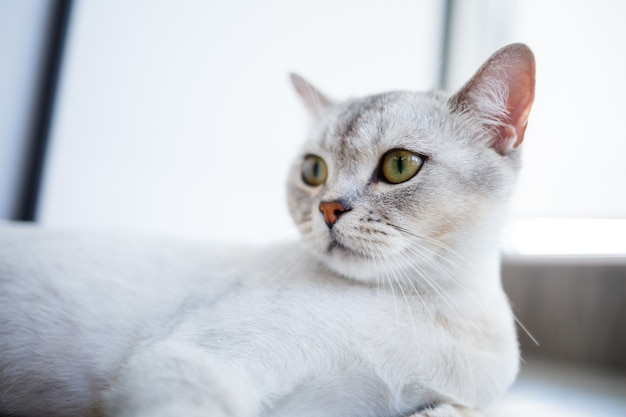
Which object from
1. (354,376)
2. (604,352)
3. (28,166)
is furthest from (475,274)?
(28,166)

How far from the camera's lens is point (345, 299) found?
1.12m

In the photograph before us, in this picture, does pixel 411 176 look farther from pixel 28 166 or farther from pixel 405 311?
pixel 28 166

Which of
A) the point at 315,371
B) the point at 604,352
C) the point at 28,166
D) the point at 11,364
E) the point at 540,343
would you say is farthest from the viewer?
the point at 28,166

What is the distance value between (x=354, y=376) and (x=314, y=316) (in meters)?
0.15

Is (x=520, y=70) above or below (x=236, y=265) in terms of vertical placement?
above

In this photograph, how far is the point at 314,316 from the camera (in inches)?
41.8

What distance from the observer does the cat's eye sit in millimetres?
1364

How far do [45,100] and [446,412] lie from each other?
2.30 m

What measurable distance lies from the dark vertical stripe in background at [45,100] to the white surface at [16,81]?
26 millimetres

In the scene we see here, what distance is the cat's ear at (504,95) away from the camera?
3.77ft

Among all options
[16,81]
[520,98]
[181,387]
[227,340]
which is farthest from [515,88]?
[16,81]

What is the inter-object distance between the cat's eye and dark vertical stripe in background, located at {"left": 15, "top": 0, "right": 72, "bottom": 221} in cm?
159

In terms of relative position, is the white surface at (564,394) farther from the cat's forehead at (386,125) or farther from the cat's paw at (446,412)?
the cat's forehead at (386,125)

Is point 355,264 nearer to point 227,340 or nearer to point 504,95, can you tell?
point 227,340
